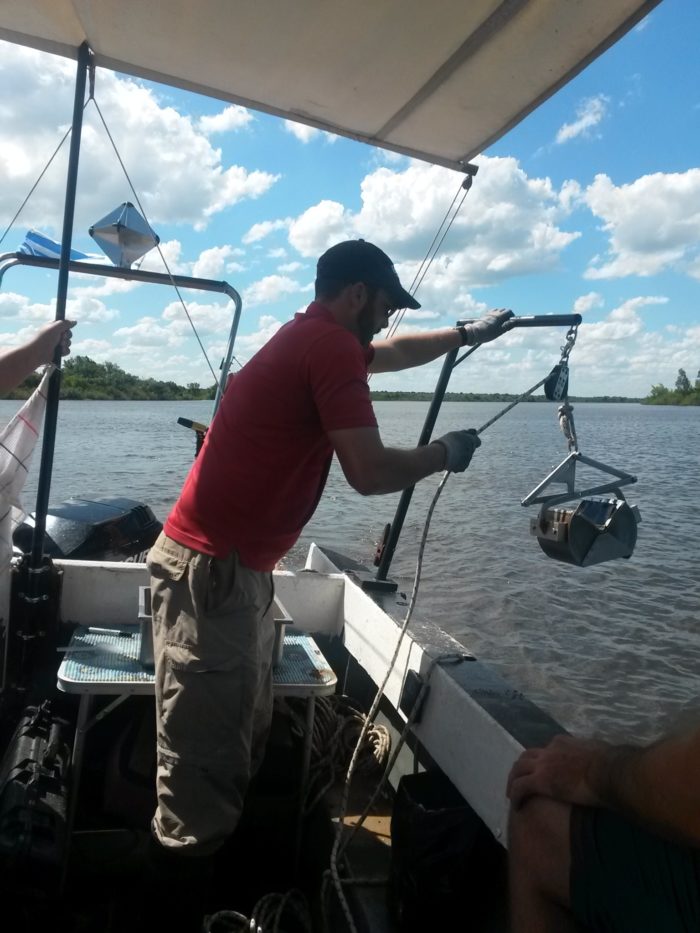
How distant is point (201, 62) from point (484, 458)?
2355cm

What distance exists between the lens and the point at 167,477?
714 inches

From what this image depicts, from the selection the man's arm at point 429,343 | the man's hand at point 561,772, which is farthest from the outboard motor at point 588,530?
the man's hand at point 561,772

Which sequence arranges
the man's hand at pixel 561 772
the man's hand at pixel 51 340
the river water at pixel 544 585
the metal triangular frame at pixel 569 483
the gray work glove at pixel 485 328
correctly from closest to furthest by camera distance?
the man's hand at pixel 561 772 < the man's hand at pixel 51 340 < the metal triangular frame at pixel 569 483 < the gray work glove at pixel 485 328 < the river water at pixel 544 585

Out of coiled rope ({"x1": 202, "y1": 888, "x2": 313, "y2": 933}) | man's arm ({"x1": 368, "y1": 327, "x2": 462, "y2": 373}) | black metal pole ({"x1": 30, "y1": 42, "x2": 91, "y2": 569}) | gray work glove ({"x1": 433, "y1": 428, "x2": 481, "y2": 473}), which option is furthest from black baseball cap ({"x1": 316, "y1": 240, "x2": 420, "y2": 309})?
coiled rope ({"x1": 202, "y1": 888, "x2": 313, "y2": 933})

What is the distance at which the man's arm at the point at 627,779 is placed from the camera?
3.95 ft

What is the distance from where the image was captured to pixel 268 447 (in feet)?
6.87

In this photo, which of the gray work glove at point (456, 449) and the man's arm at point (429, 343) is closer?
the gray work glove at point (456, 449)

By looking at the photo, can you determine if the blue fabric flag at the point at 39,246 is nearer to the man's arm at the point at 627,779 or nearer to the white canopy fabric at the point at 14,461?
the white canopy fabric at the point at 14,461

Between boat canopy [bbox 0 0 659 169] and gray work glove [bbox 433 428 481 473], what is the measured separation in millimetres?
1306

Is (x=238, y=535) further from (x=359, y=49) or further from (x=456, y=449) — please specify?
(x=359, y=49)

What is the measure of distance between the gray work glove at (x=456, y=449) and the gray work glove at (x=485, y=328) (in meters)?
0.81

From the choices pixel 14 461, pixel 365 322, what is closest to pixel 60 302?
pixel 14 461

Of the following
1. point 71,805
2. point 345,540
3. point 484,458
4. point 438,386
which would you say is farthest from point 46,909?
point 484,458

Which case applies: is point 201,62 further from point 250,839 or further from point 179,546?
point 250,839
